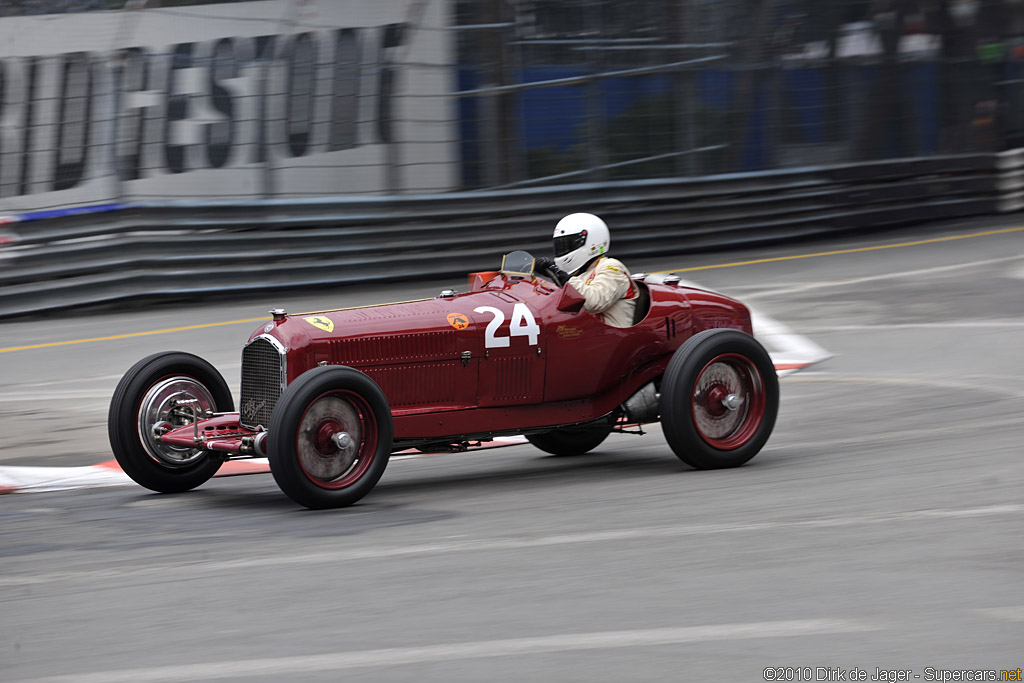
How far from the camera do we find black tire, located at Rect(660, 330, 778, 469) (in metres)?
7.11

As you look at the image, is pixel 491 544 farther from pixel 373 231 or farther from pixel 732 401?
pixel 373 231

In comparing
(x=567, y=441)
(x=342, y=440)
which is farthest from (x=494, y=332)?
(x=567, y=441)

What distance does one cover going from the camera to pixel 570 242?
24.8 ft

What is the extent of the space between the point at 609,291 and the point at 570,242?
451mm

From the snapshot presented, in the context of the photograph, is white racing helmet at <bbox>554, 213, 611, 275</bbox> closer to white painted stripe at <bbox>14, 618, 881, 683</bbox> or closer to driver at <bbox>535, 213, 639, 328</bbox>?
driver at <bbox>535, 213, 639, 328</bbox>

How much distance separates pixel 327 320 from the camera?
672 cm

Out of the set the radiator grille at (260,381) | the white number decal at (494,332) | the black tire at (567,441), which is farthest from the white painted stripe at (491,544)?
the black tire at (567,441)

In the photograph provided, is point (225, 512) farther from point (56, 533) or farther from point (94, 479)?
point (94, 479)

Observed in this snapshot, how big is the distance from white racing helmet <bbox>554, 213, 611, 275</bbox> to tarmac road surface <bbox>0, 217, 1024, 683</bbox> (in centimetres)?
123

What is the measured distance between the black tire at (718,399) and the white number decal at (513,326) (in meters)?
0.77

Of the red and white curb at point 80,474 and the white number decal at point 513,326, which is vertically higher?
the white number decal at point 513,326

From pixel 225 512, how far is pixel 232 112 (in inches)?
391

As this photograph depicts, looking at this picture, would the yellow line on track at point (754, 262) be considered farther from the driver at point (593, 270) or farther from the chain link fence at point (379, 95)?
the driver at point (593, 270)

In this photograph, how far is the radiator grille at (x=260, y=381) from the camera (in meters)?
6.59
